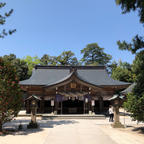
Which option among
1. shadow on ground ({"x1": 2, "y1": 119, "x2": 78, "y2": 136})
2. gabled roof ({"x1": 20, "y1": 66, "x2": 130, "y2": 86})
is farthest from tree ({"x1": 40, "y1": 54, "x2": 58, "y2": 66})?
shadow on ground ({"x1": 2, "y1": 119, "x2": 78, "y2": 136})

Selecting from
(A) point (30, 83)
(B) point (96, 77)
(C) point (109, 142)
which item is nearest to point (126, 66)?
(B) point (96, 77)

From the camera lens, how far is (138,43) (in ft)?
29.2

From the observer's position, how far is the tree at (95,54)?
156ft

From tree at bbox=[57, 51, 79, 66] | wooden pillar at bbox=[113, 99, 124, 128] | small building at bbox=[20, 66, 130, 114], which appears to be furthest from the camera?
tree at bbox=[57, 51, 79, 66]

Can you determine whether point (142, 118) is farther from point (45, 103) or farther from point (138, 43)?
point (45, 103)

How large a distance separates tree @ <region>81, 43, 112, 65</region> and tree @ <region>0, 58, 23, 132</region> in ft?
132

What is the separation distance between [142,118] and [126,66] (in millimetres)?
35023

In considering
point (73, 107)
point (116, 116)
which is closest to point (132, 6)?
point (116, 116)

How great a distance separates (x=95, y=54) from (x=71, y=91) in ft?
105

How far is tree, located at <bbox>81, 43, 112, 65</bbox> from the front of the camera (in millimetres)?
47562

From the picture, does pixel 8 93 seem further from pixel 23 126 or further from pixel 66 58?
pixel 66 58

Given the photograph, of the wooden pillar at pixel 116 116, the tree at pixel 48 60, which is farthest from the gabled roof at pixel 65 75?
the tree at pixel 48 60

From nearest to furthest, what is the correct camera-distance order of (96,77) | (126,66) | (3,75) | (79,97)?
1. (3,75)
2. (79,97)
3. (96,77)
4. (126,66)

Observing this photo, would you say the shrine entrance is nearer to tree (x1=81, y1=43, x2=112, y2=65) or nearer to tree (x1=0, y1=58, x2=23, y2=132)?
tree (x1=0, y1=58, x2=23, y2=132)
